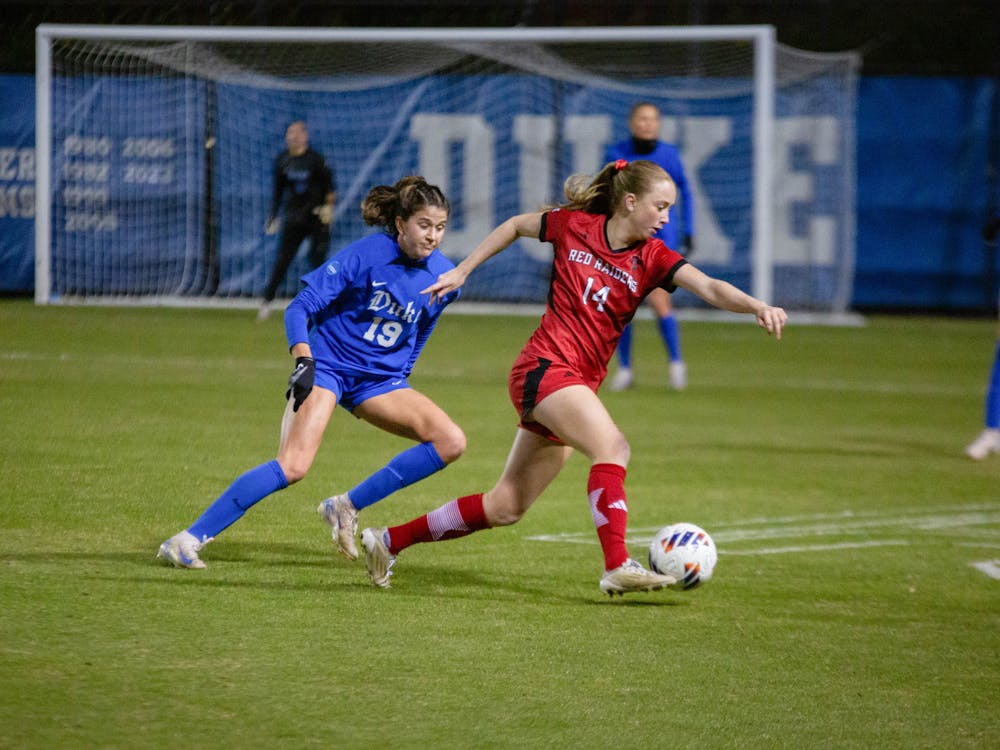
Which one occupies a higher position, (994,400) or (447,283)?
(447,283)

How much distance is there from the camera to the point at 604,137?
20.8m

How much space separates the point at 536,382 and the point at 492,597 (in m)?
0.91

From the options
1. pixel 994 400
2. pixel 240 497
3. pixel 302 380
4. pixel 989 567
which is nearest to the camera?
pixel 302 380

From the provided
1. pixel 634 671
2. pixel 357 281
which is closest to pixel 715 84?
pixel 357 281

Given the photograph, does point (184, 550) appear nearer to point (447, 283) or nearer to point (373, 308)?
point (373, 308)

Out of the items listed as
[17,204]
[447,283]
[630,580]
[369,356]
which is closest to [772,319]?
[630,580]

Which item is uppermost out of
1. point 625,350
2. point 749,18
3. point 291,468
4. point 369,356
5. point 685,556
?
point 749,18

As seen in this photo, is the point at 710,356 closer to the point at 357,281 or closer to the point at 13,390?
the point at 13,390

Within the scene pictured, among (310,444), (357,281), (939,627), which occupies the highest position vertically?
(357,281)

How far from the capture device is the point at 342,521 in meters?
6.49

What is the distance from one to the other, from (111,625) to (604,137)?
1629 cm

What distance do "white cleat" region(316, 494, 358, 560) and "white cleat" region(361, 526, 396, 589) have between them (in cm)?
30

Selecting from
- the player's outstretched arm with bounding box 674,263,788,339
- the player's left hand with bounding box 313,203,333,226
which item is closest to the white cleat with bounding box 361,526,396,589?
the player's outstretched arm with bounding box 674,263,788,339

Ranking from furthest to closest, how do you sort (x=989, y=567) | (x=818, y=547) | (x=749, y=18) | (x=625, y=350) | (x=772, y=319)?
1. (x=749, y=18)
2. (x=625, y=350)
3. (x=818, y=547)
4. (x=989, y=567)
5. (x=772, y=319)
